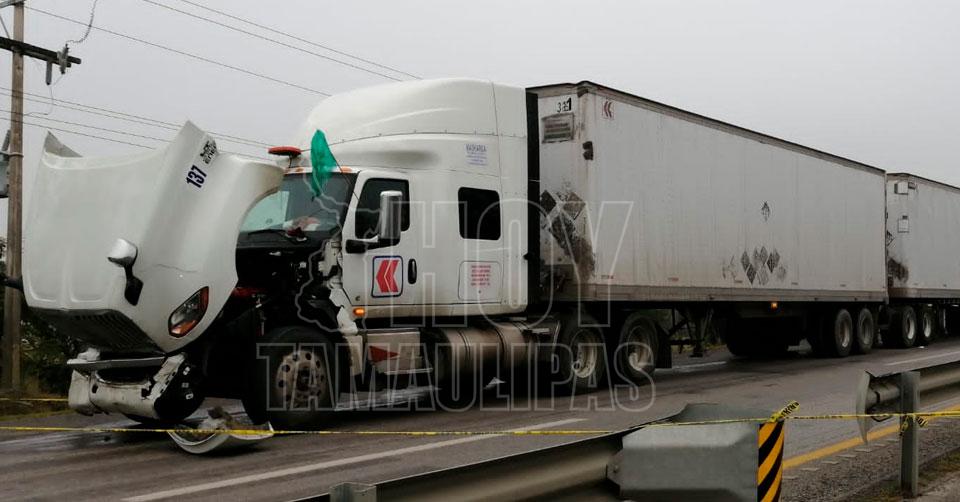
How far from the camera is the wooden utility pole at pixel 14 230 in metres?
14.3

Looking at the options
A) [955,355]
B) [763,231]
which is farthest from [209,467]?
[955,355]

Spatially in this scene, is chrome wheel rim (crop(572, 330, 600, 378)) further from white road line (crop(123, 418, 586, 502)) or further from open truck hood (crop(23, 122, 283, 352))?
open truck hood (crop(23, 122, 283, 352))

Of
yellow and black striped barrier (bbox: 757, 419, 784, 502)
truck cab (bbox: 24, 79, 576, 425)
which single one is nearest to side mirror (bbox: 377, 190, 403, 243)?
truck cab (bbox: 24, 79, 576, 425)

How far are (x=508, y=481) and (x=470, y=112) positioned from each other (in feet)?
26.3

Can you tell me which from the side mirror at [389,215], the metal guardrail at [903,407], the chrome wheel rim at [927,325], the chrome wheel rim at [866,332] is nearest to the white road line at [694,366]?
the chrome wheel rim at [866,332]

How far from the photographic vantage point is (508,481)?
11.5ft

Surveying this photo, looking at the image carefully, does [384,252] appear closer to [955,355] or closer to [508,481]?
[508,481]

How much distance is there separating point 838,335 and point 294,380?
527 inches

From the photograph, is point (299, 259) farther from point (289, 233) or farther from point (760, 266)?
point (760, 266)

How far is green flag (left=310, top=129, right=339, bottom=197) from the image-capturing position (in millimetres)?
9547

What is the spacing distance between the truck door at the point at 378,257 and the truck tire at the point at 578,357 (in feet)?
8.54

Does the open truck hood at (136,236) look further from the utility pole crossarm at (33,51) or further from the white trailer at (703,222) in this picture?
the utility pole crossarm at (33,51)

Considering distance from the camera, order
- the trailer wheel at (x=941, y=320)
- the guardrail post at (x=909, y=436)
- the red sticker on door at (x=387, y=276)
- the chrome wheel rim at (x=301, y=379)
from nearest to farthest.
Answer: the guardrail post at (x=909, y=436) < the chrome wheel rim at (x=301, y=379) < the red sticker on door at (x=387, y=276) < the trailer wheel at (x=941, y=320)

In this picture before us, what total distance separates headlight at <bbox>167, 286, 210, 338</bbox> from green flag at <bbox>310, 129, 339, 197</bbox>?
193cm
